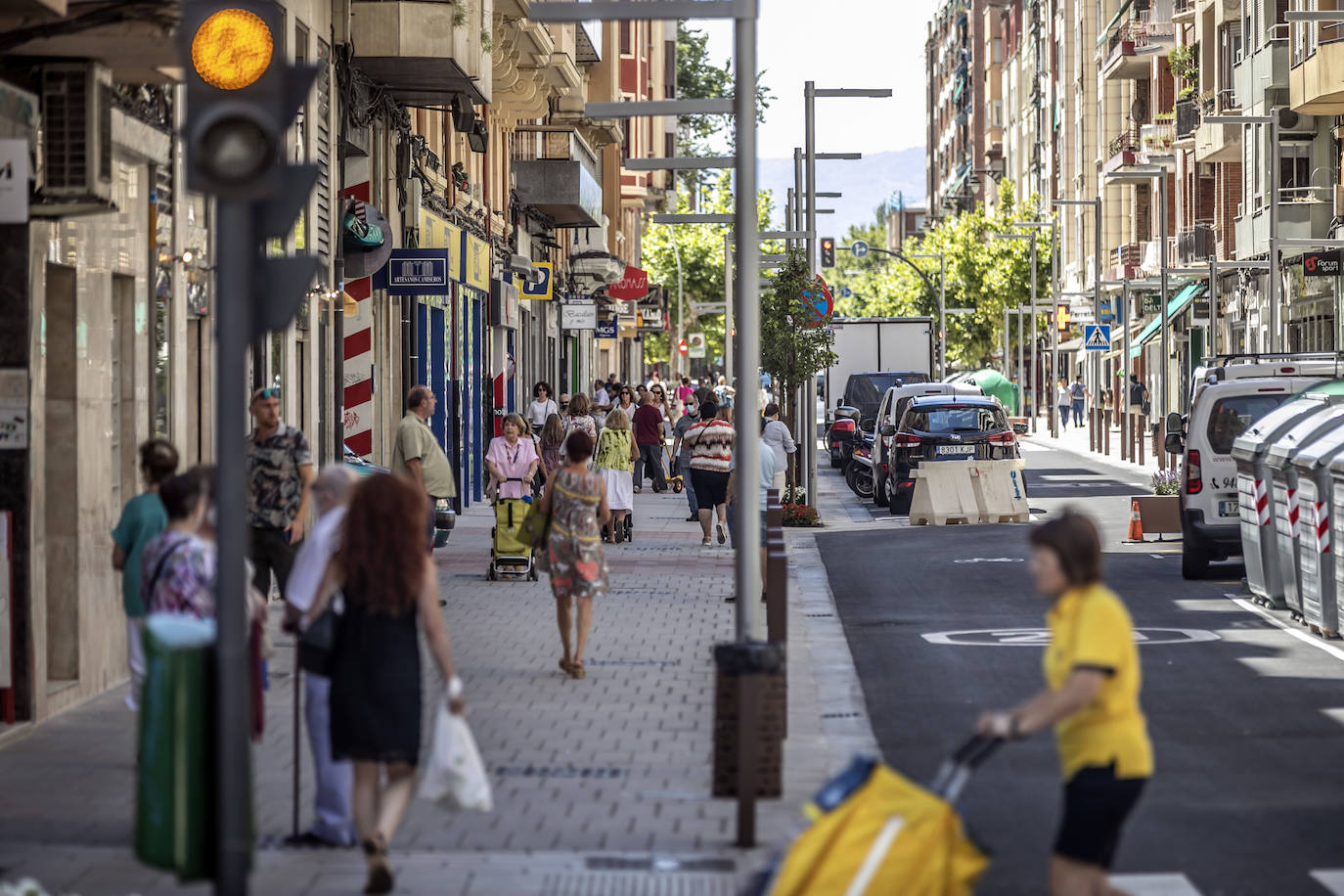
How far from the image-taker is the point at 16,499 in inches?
448

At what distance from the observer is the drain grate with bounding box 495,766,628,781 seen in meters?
9.99

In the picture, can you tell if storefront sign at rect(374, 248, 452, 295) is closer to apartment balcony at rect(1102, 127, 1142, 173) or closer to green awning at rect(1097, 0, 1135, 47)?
apartment balcony at rect(1102, 127, 1142, 173)

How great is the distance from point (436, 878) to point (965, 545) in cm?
1766

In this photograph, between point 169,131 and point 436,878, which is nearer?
point 436,878

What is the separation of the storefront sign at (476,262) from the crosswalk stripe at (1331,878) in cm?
2348

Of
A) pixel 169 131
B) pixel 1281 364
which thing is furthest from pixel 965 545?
pixel 169 131

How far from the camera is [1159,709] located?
12352mm

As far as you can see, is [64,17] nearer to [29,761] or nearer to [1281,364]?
[29,761]

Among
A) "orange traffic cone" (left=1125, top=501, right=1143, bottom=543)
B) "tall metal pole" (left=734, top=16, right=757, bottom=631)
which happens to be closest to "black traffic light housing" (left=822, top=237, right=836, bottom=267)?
"orange traffic cone" (left=1125, top=501, right=1143, bottom=543)

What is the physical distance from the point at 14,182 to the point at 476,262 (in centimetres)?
2272

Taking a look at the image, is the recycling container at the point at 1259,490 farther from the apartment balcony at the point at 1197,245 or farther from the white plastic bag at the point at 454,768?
the apartment balcony at the point at 1197,245

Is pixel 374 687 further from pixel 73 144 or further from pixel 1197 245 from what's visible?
pixel 1197 245

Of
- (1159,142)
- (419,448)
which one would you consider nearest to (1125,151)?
(1159,142)

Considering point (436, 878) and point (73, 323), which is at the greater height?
point (73, 323)
